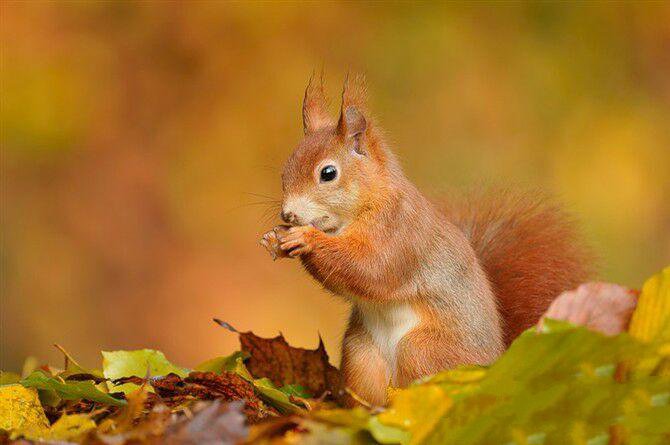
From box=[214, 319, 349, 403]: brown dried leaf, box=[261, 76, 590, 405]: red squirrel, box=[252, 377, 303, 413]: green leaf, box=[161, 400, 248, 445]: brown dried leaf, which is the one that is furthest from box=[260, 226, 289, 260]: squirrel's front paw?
box=[161, 400, 248, 445]: brown dried leaf

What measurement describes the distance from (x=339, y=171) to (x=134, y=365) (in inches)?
15.0

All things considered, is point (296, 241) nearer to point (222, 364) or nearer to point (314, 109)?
point (222, 364)

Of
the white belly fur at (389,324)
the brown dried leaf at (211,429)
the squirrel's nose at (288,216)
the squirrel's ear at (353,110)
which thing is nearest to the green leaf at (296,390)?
the white belly fur at (389,324)

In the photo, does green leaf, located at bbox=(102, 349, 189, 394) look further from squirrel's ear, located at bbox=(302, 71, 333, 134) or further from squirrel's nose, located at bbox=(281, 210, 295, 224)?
squirrel's ear, located at bbox=(302, 71, 333, 134)

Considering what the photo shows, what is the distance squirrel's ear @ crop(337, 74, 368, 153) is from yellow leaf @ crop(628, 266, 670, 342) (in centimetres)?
66

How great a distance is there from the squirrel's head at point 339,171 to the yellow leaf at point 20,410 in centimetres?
46

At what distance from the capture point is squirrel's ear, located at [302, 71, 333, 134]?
1.43m

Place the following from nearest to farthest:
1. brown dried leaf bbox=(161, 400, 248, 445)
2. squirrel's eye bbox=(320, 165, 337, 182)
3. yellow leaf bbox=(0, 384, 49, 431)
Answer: brown dried leaf bbox=(161, 400, 248, 445)
yellow leaf bbox=(0, 384, 49, 431)
squirrel's eye bbox=(320, 165, 337, 182)

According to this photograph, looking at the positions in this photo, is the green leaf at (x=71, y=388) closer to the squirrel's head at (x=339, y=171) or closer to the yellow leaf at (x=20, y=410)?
the yellow leaf at (x=20, y=410)

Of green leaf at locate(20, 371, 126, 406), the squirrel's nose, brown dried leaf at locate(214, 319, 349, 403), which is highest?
the squirrel's nose

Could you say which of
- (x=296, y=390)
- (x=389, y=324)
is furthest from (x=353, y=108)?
(x=296, y=390)

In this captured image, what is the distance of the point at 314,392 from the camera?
1152 millimetres

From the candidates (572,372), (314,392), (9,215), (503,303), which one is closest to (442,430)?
(572,372)

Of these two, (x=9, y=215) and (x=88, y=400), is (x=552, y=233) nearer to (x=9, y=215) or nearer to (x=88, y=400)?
(x=88, y=400)
